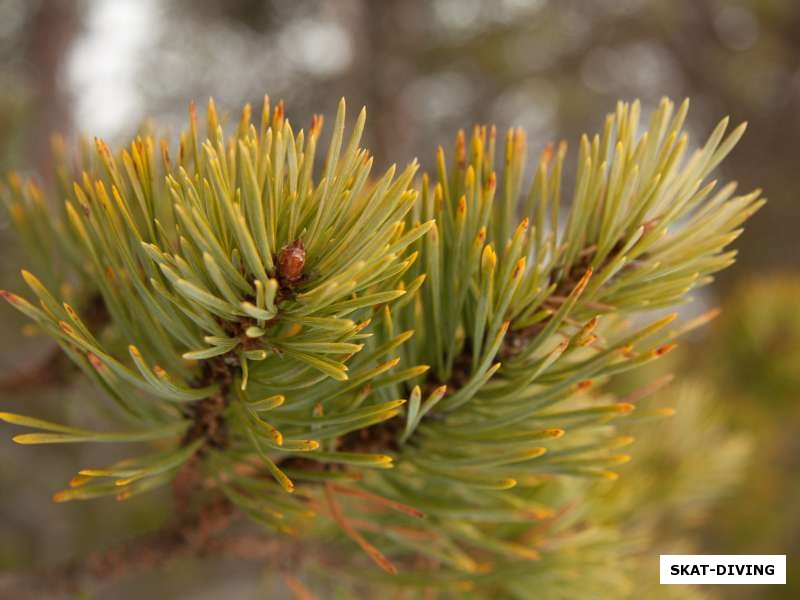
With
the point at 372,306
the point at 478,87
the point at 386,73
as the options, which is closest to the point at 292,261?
the point at 372,306

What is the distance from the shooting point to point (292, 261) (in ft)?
0.59

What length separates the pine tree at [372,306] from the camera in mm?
180

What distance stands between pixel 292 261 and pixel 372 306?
35 millimetres

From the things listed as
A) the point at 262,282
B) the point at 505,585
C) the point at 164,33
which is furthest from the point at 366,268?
the point at 164,33

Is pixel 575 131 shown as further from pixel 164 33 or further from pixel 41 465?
pixel 41 465

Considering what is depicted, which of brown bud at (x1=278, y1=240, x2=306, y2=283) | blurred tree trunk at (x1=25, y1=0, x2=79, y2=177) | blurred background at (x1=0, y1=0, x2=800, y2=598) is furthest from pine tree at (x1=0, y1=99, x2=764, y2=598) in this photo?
blurred tree trunk at (x1=25, y1=0, x2=79, y2=177)

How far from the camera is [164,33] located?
4.36 feet

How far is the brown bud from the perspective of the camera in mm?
180

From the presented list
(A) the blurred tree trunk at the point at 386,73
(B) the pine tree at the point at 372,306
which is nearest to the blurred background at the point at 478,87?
(A) the blurred tree trunk at the point at 386,73

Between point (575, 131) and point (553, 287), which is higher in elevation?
point (575, 131)

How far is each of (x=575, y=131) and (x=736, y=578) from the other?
4.28 feet

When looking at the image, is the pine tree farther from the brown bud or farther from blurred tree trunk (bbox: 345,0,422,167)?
blurred tree trunk (bbox: 345,0,422,167)

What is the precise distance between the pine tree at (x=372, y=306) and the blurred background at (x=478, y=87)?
1.50 ft

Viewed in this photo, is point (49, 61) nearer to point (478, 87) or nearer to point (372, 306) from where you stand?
point (478, 87)
